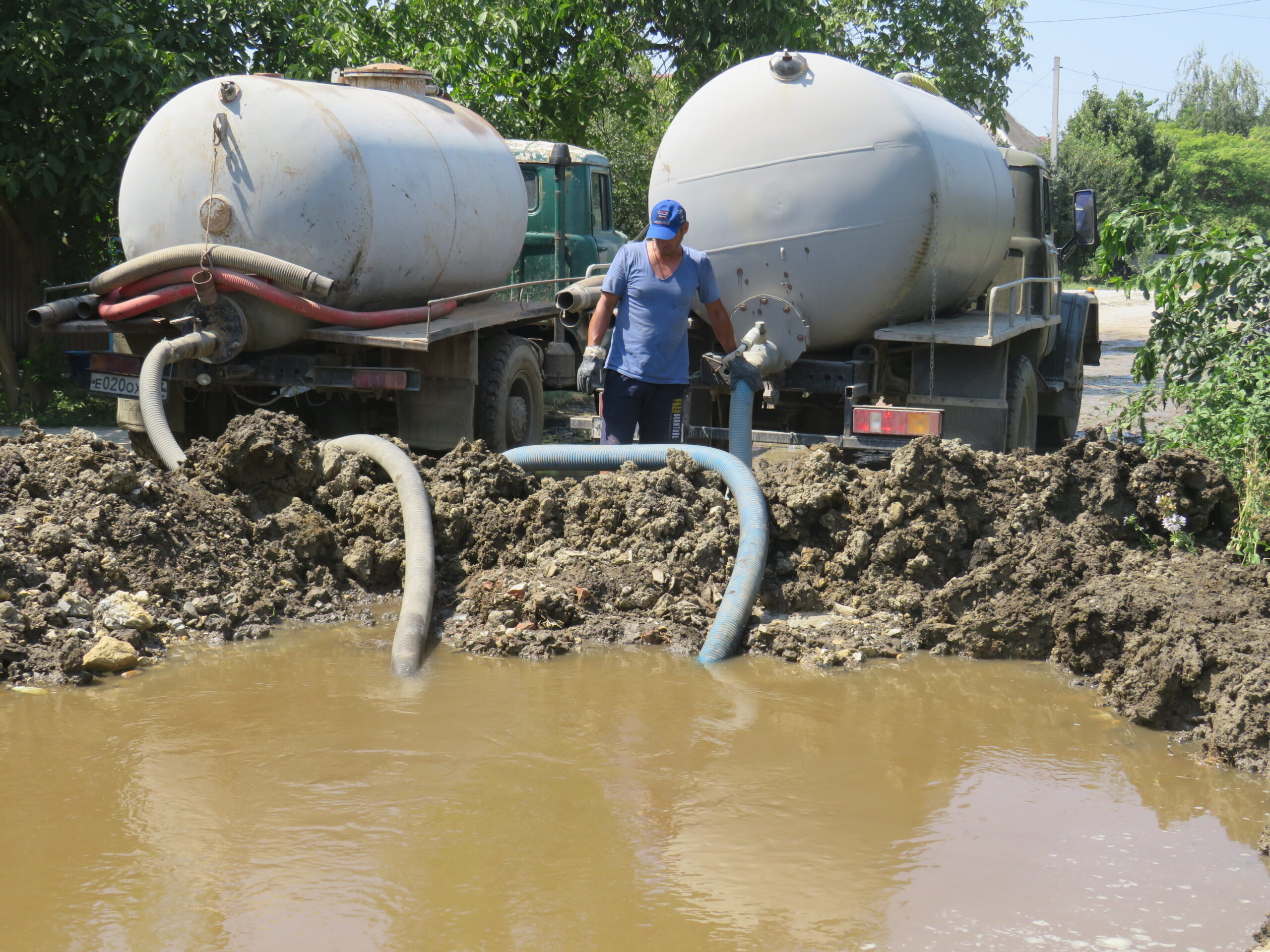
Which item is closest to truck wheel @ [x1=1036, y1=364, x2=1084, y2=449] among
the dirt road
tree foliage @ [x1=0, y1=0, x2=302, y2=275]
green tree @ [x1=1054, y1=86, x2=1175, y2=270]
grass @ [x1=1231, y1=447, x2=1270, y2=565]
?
the dirt road

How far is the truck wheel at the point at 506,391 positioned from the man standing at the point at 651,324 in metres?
2.24

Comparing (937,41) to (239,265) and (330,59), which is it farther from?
(239,265)

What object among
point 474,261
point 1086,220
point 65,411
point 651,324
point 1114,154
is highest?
point 1114,154

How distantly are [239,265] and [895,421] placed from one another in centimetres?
416

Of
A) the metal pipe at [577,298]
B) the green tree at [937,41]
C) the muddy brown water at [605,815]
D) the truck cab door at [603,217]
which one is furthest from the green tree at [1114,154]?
the muddy brown water at [605,815]

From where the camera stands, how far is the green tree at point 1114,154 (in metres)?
38.0

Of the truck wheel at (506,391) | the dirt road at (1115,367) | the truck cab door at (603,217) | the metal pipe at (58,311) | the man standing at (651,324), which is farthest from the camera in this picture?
the dirt road at (1115,367)

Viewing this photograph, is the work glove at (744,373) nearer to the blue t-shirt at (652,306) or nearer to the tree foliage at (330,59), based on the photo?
the blue t-shirt at (652,306)

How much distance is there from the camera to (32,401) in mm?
12148

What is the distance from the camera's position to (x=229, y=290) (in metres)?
7.77

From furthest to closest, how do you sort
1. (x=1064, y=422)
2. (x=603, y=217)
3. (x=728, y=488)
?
(x=603, y=217) → (x=1064, y=422) → (x=728, y=488)

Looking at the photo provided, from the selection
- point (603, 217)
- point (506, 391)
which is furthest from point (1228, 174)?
point (506, 391)

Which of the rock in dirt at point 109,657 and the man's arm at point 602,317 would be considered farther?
the man's arm at point 602,317

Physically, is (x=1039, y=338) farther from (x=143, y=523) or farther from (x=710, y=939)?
(x=710, y=939)
